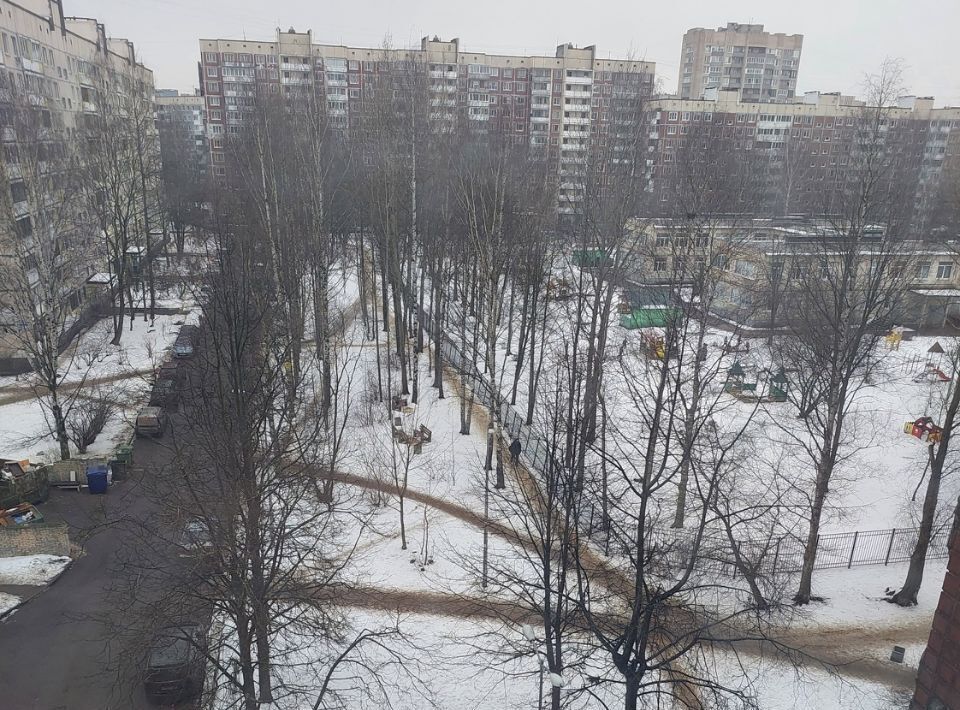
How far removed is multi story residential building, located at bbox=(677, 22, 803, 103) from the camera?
76.5 metres

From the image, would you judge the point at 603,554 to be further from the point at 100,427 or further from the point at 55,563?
the point at 100,427

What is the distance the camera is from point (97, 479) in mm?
17625

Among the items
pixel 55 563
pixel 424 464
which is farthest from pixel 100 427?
pixel 424 464

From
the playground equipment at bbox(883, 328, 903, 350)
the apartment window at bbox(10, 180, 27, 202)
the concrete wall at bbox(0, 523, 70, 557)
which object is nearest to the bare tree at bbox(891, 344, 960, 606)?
the playground equipment at bbox(883, 328, 903, 350)

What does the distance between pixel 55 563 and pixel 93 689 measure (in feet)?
15.3

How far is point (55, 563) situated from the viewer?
577 inches

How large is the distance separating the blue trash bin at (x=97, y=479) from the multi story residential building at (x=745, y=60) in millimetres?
77022

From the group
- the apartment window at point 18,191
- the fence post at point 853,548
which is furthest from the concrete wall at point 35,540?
the apartment window at point 18,191

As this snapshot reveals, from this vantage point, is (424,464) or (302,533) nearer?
(302,533)

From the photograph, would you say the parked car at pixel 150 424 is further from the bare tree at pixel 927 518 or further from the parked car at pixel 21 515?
the bare tree at pixel 927 518

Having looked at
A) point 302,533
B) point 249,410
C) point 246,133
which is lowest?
point 302,533

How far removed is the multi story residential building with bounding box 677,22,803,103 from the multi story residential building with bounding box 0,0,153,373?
61.9 m

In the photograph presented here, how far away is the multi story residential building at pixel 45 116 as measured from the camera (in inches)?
822

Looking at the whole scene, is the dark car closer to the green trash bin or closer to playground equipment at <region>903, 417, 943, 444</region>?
the green trash bin
